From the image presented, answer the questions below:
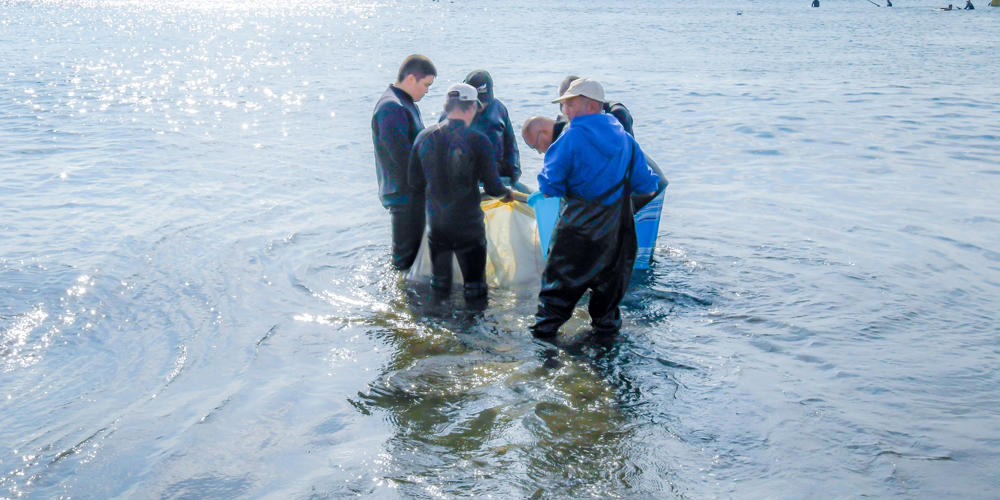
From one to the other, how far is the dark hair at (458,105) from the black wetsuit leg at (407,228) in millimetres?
1121

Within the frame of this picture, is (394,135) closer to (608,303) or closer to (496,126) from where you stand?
(496,126)

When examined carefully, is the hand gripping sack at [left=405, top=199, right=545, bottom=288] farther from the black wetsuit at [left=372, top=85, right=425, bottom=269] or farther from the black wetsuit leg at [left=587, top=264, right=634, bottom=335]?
the black wetsuit leg at [left=587, top=264, right=634, bottom=335]

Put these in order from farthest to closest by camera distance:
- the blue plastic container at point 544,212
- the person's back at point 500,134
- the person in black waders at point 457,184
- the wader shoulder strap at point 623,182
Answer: the person's back at point 500,134 → the blue plastic container at point 544,212 → the person in black waders at point 457,184 → the wader shoulder strap at point 623,182

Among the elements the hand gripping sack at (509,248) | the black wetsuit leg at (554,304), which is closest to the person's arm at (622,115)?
the hand gripping sack at (509,248)

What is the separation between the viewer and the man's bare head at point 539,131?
19.9 ft

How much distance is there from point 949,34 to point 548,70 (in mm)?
23573

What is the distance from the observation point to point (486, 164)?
5.91 m

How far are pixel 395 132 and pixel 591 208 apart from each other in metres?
2.04

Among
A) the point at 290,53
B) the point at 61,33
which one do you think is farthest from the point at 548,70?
the point at 61,33

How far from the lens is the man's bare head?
607 cm

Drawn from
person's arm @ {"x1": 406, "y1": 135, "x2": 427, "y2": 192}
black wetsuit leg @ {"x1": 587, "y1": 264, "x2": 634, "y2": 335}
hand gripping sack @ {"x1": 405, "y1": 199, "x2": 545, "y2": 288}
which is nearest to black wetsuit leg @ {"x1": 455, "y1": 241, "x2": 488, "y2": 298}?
hand gripping sack @ {"x1": 405, "y1": 199, "x2": 545, "y2": 288}

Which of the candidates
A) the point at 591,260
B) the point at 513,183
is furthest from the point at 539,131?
the point at 591,260

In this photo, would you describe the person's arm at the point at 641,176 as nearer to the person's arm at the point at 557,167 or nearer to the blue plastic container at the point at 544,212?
the person's arm at the point at 557,167

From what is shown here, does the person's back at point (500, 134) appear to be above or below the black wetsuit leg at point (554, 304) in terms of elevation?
above
